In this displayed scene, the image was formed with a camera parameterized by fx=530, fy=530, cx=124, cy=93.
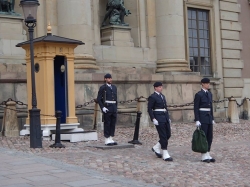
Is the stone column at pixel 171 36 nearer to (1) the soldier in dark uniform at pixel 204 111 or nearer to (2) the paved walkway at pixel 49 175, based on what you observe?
(1) the soldier in dark uniform at pixel 204 111

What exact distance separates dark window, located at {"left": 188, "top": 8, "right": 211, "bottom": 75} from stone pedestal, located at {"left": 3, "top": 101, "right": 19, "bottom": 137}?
41.6 ft

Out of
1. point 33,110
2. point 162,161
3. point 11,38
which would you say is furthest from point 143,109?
point 162,161

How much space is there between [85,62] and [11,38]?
2.92 metres

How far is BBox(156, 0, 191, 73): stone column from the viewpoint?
23.6m

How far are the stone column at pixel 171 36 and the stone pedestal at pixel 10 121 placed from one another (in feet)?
31.0

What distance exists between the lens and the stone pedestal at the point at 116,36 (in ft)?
74.8

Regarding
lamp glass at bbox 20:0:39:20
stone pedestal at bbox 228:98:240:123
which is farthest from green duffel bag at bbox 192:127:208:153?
stone pedestal at bbox 228:98:240:123

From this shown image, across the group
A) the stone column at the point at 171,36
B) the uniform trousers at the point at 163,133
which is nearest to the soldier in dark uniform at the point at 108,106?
the uniform trousers at the point at 163,133

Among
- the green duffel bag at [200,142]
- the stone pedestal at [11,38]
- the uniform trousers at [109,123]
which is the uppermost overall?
the stone pedestal at [11,38]

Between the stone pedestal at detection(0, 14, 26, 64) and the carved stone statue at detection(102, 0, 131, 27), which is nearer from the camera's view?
the stone pedestal at detection(0, 14, 26, 64)

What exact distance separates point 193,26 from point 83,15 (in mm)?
7982

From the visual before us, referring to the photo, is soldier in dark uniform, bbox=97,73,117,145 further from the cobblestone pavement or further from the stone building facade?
the stone building facade

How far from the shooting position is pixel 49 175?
29.8ft

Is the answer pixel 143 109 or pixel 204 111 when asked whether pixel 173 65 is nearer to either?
pixel 143 109
